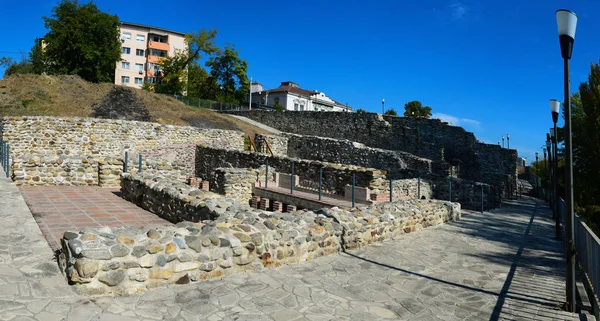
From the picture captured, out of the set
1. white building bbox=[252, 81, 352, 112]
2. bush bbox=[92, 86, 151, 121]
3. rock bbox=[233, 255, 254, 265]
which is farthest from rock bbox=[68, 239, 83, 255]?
white building bbox=[252, 81, 352, 112]

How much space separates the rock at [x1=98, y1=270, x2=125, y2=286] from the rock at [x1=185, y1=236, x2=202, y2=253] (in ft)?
2.86

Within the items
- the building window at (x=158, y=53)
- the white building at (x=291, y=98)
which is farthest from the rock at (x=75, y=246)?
the building window at (x=158, y=53)

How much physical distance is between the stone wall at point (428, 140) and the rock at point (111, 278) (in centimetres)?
2432

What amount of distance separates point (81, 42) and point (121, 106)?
14751 millimetres

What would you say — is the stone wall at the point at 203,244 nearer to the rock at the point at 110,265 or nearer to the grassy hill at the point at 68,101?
the rock at the point at 110,265

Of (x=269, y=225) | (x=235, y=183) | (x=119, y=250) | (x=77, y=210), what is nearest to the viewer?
(x=119, y=250)

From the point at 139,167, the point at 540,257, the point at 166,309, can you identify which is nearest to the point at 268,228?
the point at 166,309

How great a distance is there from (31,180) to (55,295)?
9638mm

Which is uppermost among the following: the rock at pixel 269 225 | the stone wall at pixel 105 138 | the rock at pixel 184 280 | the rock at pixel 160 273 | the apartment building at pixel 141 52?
the apartment building at pixel 141 52

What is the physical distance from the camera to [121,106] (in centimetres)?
2748

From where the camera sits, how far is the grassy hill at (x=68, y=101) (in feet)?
79.2

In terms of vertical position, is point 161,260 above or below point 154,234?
below

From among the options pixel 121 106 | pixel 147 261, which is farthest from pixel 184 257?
pixel 121 106

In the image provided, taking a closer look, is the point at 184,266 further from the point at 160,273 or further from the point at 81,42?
the point at 81,42
